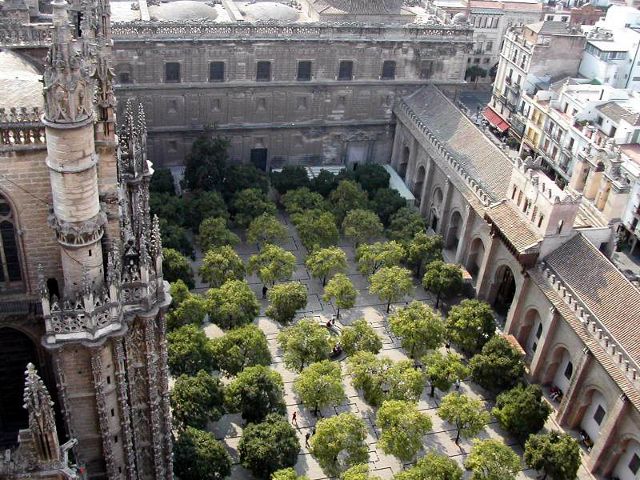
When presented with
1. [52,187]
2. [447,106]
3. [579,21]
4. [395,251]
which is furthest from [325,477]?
[579,21]

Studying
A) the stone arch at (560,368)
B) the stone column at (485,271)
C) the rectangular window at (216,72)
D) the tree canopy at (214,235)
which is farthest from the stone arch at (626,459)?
the rectangular window at (216,72)

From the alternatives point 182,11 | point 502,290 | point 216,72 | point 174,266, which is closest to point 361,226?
point 502,290

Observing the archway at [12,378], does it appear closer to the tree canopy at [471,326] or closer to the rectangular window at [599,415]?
the tree canopy at [471,326]

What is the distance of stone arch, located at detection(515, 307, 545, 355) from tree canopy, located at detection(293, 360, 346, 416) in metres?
17.5

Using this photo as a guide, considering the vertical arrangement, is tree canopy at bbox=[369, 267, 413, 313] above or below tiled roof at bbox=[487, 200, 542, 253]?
below

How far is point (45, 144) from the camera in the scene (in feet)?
84.0

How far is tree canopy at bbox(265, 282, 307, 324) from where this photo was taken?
55.2m

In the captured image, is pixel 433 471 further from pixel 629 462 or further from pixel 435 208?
pixel 435 208

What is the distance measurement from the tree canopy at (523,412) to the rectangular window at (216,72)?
42.9 m

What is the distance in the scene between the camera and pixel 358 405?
2029 inches

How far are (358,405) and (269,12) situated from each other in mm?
44976

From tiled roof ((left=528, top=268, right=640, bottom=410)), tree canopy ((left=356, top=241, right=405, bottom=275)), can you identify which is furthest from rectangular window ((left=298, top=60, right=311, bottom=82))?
tiled roof ((left=528, top=268, right=640, bottom=410))

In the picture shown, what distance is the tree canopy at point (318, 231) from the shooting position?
63.8m

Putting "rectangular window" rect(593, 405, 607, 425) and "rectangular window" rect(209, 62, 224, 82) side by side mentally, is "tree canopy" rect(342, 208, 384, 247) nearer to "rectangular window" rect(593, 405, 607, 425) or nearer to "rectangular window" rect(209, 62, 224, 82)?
"rectangular window" rect(209, 62, 224, 82)
